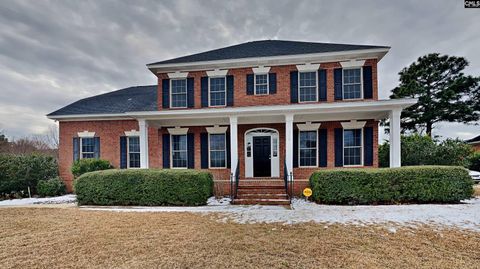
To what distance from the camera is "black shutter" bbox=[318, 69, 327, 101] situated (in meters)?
11.1

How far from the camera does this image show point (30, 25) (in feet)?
37.7

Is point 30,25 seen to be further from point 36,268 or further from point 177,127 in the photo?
point 36,268

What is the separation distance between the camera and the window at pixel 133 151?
42.9 ft

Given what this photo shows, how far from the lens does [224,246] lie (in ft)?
13.9

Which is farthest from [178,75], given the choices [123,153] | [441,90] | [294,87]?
[441,90]

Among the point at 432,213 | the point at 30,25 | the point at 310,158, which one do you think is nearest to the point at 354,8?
the point at 310,158

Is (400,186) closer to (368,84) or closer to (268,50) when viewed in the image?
(368,84)

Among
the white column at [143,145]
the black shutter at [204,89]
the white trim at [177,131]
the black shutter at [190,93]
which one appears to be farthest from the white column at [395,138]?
the white column at [143,145]

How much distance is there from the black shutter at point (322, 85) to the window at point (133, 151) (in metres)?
9.94

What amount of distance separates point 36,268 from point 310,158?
10.3 metres

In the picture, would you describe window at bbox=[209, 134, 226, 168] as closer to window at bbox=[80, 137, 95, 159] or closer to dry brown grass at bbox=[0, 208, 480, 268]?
dry brown grass at bbox=[0, 208, 480, 268]

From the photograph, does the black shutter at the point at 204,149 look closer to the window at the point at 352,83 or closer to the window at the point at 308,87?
the window at the point at 308,87

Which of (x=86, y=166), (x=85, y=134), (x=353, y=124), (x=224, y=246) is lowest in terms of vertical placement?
(x=224, y=246)

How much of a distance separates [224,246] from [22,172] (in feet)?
44.0
